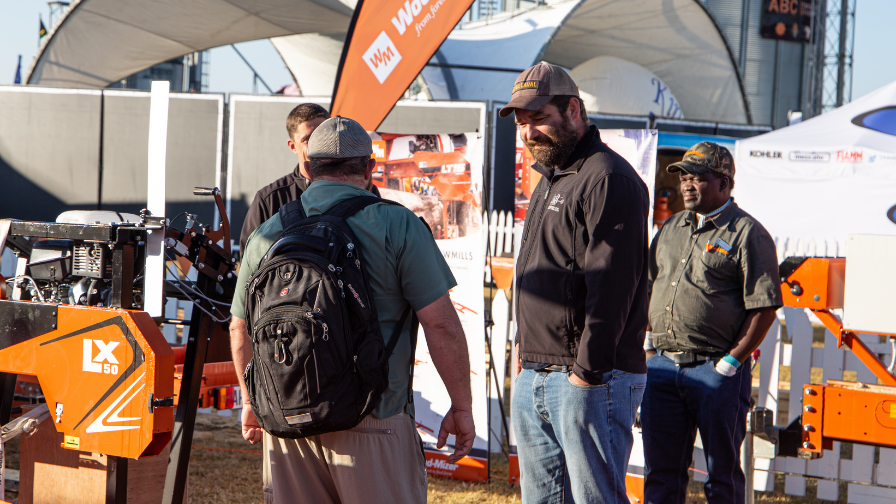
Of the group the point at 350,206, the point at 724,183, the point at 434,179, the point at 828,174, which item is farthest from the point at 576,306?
the point at 828,174

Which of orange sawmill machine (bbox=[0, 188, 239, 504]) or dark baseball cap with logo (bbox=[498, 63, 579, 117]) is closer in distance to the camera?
dark baseball cap with logo (bbox=[498, 63, 579, 117])

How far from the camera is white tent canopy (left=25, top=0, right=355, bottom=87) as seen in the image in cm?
1440

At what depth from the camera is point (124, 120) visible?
12.6 meters

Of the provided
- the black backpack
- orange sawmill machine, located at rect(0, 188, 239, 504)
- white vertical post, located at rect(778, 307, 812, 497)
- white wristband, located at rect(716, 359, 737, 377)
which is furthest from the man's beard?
→ white vertical post, located at rect(778, 307, 812, 497)

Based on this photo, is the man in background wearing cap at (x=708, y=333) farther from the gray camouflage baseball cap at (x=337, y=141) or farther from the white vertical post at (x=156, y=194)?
the white vertical post at (x=156, y=194)

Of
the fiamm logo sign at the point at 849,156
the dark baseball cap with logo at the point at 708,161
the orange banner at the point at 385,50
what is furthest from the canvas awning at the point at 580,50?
the dark baseball cap with logo at the point at 708,161

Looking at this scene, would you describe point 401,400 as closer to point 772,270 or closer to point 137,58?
point 772,270

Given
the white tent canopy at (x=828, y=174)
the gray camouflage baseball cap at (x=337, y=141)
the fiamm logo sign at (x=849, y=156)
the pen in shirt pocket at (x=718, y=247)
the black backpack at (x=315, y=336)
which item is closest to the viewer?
the black backpack at (x=315, y=336)

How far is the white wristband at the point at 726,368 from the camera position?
316 centimetres

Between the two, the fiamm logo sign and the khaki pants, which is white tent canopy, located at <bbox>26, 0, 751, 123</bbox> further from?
the khaki pants

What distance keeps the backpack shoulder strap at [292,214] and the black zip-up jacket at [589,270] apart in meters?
0.84

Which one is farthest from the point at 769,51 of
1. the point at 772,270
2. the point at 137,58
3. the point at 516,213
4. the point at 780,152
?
the point at 772,270

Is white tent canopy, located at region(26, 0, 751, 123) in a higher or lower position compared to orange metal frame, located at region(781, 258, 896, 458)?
higher

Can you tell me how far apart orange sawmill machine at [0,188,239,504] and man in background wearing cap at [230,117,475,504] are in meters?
0.79
